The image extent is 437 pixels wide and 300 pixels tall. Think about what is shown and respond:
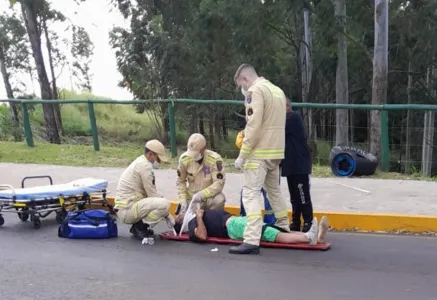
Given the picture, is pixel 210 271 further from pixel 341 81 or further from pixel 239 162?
pixel 341 81

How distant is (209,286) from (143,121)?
17.5 meters

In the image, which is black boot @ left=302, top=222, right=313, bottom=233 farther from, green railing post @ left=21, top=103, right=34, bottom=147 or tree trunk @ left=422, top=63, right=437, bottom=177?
green railing post @ left=21, top=103, right=34, bottom=147

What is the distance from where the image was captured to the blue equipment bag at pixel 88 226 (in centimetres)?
673

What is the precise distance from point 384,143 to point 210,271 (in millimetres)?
5897

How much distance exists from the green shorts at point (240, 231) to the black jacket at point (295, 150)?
0.68 meters

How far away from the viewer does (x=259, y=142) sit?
5953 mm

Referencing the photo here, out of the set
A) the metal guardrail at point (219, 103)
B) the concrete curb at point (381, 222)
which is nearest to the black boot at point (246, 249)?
the concrete curb at point (381, 222)

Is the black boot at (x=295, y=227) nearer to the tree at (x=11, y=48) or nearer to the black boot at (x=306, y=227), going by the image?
the black boot at (x=306, y=227)

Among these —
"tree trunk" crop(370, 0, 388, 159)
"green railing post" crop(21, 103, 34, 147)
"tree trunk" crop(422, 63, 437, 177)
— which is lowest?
"tree trunk" crop(422, 63, 437, 177)

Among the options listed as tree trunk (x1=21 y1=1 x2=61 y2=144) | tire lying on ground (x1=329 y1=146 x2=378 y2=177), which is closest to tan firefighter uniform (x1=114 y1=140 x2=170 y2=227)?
tire lying on ground (x1=329 y1=146 x2=378 y2=177)

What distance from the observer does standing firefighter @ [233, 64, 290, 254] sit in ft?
19.2

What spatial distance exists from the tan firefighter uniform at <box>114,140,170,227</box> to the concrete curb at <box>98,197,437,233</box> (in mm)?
2209

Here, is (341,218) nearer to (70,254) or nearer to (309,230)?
(309,230)

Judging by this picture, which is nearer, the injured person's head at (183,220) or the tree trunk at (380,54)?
the injured person's head at (183,220)
